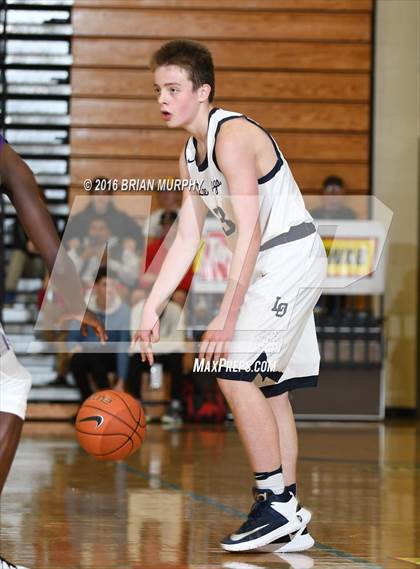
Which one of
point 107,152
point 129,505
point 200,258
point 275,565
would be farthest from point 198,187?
point 107,152

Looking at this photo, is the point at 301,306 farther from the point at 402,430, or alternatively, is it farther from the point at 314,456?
the point at 402,430

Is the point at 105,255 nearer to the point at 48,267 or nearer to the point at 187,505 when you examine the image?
the point at 187,505

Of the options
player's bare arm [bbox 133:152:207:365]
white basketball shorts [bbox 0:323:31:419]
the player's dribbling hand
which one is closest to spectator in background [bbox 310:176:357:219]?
player's bare arm [bbox 133:152:207:365]

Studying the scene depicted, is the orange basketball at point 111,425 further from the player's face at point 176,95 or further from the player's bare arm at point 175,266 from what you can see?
the player's face at point 176,95

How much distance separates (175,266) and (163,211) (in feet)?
18.9

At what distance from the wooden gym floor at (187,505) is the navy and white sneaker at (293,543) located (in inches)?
1.8

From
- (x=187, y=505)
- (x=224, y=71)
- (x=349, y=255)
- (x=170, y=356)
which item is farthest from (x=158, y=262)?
(x=187, y=505)

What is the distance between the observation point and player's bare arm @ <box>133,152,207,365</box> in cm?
405

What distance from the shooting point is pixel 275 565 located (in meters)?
3.83

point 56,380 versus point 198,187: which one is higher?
point 198,187

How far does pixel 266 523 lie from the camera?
160 inches

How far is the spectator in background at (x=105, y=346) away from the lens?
367 inches

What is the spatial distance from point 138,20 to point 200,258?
8.92 ft

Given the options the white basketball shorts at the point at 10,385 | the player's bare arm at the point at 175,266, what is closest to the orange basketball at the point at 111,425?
the player's bare arm at the point at 175,266
